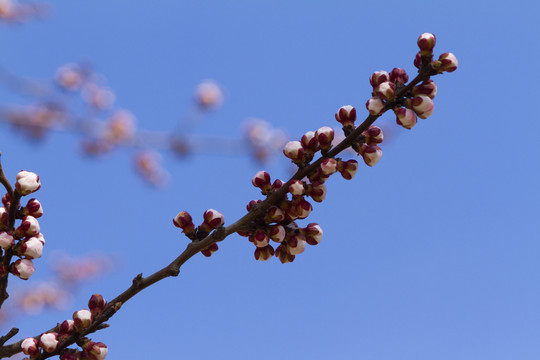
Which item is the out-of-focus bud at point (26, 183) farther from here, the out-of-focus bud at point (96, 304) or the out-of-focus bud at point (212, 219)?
the out-of-focus bud at point (212, 219)

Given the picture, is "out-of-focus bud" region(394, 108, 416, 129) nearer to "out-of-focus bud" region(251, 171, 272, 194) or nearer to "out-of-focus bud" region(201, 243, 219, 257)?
"out-of-focus bud" region(251, 171, 272, 194)

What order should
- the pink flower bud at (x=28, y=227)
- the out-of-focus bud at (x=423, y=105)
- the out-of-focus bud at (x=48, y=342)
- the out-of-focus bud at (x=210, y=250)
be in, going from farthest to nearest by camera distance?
the out-of-focus bud at (x=210, y=250), the pink flower bud at (x=28, y=227), the out-of-focus bud at (x=48, y=342), the out-of-focus bud at (x=423, y=105)

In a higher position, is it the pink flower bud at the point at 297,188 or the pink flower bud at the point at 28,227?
the pink flower bud at the point at 28,227

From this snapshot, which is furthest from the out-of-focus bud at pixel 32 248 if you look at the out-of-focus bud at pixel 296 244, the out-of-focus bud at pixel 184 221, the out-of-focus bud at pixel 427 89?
the out-of-focus bud at pixel 427 89

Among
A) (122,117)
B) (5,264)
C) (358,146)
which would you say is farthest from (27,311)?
(358,146)

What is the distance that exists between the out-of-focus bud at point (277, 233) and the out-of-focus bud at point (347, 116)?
44 cm

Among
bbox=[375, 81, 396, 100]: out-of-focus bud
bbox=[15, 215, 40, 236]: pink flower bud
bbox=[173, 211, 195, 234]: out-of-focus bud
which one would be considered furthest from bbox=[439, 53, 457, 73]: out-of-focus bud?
bbox=[15, 215, 40, 236]: pink flower bud

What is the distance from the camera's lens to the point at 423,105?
194cm

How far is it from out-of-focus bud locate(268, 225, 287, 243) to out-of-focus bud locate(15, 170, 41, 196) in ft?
2.87

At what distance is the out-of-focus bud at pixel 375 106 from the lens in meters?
1.94

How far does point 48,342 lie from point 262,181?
3.07 feet

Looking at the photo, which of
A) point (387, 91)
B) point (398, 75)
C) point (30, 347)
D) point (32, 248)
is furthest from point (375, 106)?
point (30, 347)

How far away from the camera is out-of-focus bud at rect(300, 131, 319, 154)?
2.08 meters

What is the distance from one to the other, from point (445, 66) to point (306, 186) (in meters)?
0.61
